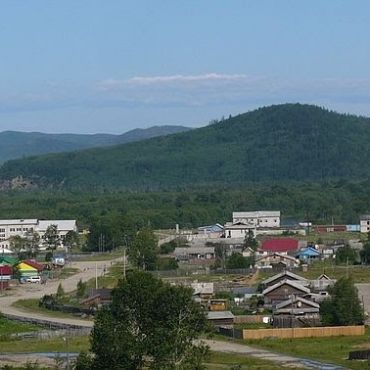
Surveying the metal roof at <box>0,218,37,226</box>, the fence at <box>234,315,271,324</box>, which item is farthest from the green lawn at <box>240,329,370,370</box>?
the metal roof at <box>0,218,37,226</box>

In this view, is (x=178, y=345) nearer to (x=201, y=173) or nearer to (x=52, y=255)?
(x=52, y=255)

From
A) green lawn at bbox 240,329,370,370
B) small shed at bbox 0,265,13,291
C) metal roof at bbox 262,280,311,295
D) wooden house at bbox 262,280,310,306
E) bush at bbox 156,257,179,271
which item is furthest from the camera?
bush at bbox 156,257,179,271

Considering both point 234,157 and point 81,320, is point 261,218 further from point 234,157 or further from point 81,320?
point 234,157

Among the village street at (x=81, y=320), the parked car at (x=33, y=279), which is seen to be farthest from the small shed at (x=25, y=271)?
the village street at (x=81, y=320)

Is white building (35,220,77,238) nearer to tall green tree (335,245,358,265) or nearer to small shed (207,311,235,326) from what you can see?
tall green tree (335,245,358,265)

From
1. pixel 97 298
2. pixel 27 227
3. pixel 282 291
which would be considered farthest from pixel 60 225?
pixel 282 291

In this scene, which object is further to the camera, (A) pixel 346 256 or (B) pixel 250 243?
(B) pixel 250 243
